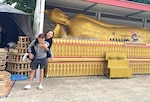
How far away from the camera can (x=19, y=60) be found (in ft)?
20.7

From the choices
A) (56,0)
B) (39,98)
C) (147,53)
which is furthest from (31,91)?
(147,53)

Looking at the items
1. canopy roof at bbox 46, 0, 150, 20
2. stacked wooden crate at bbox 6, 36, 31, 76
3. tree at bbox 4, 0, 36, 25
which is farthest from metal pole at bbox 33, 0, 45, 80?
tree at bbox 4, 0, 36, 25

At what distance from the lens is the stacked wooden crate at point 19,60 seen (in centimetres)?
629

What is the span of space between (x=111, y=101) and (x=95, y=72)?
3.15 metres

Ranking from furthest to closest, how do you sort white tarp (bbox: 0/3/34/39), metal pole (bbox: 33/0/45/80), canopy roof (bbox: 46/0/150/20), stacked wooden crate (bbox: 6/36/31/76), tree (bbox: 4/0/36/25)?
1. tree (bbox: 4/0/36/25)
2. canopy roof (bbox: 46/0/150/20)
3. white tarp (bbox: 0/3/34/39)
4. stacked wooden crate (bbox: 6/36/31/76)
5. metal pole (bbox: 33/0/45/80)

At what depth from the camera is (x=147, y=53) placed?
26.9 feet

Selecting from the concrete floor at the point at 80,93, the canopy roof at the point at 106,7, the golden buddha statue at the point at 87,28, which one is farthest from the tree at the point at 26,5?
the concrete floor at the point at 80,93

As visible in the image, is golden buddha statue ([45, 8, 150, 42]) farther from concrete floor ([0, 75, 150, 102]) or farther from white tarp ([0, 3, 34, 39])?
concrete floor ([0, 75, 150, 102])

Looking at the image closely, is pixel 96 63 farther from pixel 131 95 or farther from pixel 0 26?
pixel 0 26

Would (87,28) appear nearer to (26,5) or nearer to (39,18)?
(39,18)

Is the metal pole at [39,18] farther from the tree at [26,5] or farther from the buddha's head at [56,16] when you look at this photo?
the tree at [26,5]

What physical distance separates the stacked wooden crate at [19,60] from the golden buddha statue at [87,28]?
4.53 ft

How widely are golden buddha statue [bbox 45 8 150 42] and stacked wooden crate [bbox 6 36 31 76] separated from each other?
1.38 meters

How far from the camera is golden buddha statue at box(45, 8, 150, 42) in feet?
24.5
